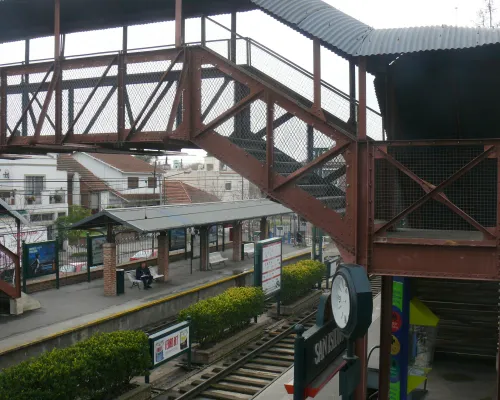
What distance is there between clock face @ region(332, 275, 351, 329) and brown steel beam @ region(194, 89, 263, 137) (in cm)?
334

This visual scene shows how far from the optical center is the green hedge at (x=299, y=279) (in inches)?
800

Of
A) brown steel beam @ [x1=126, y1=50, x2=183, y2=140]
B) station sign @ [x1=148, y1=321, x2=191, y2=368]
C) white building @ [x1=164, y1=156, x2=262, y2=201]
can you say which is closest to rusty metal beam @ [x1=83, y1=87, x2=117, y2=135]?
brown steel beam @ [x1=126, y1=50, x2=183, y2=140]

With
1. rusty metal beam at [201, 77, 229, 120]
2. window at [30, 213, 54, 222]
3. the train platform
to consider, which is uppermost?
rusty metal beam at [201, 77, 229, 120]

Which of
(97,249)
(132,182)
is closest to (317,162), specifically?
(97,249)

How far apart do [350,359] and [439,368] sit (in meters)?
7.97

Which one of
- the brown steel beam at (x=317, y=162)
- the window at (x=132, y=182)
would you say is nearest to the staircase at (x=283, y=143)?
the brown steel beam at (x=317, y=162)

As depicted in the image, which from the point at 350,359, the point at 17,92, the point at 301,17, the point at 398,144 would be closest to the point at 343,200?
the point at 398,144

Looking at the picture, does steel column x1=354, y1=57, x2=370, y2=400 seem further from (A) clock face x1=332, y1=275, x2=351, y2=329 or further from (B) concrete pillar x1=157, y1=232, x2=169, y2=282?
(B) concrete pillar x1=157, y1=232, x2=169, y2=282

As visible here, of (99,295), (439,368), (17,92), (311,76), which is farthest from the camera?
(99,295)

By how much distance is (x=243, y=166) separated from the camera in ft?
25.7

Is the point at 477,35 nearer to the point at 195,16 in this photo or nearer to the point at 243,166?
the point at 243,166

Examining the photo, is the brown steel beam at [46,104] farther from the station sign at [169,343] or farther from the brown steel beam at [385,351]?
the brown steel beam at [385,351]

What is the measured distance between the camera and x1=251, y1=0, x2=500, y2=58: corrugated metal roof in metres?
6.60

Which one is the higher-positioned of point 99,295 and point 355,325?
point 355,325
